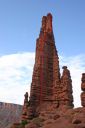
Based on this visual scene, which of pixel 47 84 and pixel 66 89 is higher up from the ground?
pixel 47 84

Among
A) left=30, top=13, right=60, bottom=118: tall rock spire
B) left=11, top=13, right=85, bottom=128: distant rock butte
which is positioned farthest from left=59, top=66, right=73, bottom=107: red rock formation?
left=30, top=13, right=60, bottom=118: tall rock spire

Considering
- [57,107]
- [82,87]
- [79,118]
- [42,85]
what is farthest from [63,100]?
[79,118]

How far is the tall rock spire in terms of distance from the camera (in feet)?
243

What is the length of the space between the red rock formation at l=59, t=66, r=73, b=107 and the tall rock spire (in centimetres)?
315

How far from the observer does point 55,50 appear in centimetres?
7900

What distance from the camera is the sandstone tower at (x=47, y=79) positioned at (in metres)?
70.5

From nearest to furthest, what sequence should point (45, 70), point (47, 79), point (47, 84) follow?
point (47, 84), point (47, 79), point (45, 70)

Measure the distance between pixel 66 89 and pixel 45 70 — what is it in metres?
9.35

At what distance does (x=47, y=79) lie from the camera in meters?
75.8

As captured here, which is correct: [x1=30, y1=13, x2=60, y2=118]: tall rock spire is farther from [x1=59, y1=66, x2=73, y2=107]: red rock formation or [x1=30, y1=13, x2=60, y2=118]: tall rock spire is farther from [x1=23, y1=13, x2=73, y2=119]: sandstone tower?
[x1=59, y1=66, x2=73, y2=107]: red rock formation


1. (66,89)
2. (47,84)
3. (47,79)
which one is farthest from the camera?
(47,79)

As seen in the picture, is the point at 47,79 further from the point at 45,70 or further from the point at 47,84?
the point at 45,70

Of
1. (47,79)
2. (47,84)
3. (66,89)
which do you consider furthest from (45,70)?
(66,89)

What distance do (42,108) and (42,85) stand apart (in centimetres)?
581
